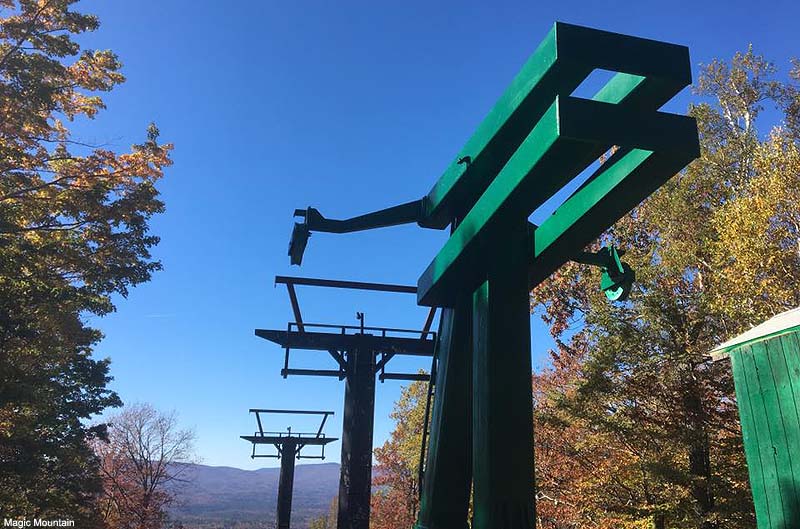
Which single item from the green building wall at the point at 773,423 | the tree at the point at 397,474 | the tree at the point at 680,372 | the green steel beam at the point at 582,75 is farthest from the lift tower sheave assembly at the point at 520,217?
the tree at the point at 397,474

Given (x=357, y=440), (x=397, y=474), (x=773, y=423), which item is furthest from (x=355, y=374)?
(x=397, y=474)

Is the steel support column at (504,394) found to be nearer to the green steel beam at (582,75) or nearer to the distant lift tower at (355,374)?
the green steel beam at (582,75)

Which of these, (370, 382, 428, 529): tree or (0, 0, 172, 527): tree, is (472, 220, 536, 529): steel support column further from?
(370, 382, 428, 529): tree

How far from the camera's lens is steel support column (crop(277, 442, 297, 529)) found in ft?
46.1

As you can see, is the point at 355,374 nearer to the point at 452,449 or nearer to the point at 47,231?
the point at 452,449

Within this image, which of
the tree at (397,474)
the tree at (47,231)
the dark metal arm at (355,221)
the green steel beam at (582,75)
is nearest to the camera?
the green steel beam at (582,75)

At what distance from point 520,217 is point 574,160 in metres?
0.47

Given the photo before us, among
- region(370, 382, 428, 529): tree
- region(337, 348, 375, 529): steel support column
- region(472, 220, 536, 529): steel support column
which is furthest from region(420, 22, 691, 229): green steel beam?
region(370, 382, 428, 529): tree

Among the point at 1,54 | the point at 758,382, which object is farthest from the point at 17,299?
the point at 758,382

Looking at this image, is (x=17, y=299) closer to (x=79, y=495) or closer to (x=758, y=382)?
(x=79, y=495)

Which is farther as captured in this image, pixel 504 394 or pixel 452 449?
pixel 452 449

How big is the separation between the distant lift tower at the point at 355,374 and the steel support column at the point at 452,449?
4465mm

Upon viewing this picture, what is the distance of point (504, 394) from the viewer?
2.15 metres

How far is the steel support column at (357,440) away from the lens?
759 centimetres
